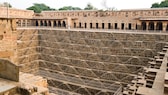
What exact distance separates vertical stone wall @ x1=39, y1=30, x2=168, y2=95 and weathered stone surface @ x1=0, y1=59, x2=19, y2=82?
10.7m

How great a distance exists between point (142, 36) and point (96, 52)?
3690mm

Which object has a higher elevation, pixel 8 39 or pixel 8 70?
pixel 8 39

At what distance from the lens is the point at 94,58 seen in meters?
14.7

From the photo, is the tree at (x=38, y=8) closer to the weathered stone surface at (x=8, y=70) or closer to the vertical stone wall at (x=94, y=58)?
the vertical stone wall at (x=94, y=58)

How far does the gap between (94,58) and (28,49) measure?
6.33 m

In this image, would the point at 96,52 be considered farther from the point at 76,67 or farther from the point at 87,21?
the point at 87,21

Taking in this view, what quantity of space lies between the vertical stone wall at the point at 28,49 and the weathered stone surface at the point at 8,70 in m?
13.6

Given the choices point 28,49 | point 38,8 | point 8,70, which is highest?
point 38,8

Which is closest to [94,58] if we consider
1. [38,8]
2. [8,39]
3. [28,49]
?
[28,49]

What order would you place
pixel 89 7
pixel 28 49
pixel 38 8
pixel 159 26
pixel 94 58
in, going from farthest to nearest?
pixel 89 7
pixel 38 8
pixel 159 26
pixel 28 49
pixel 94 58

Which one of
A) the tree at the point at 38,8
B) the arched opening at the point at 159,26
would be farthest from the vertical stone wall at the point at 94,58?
the tree at the point at 38,8

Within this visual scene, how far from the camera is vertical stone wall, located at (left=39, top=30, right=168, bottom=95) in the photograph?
1306 centimetres

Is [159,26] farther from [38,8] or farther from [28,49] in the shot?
[38,8]

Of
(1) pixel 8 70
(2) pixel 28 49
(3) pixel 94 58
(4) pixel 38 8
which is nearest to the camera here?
(1) pixel 8 70
